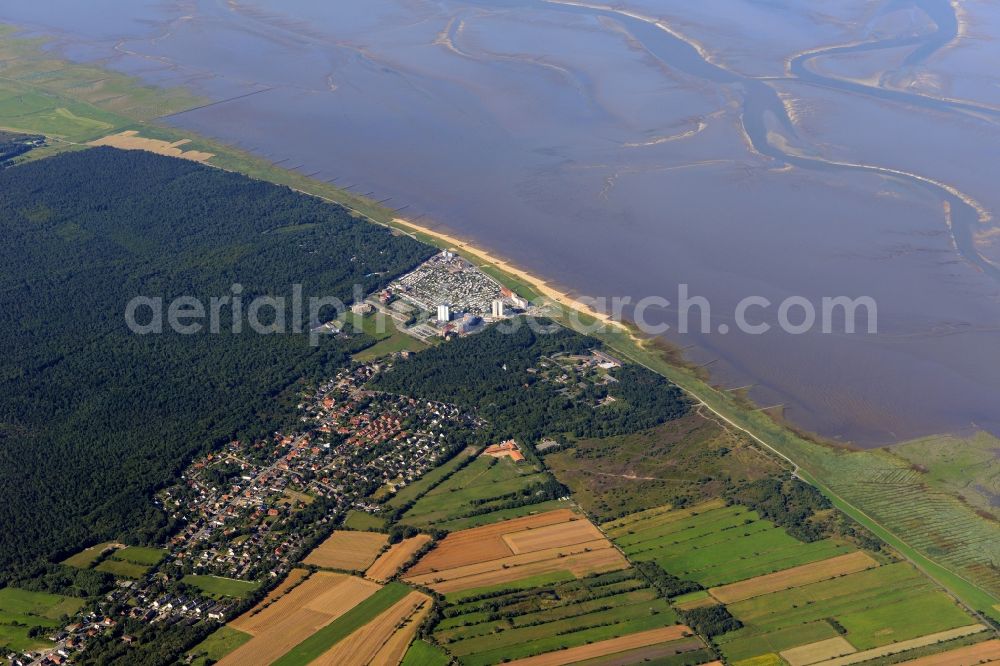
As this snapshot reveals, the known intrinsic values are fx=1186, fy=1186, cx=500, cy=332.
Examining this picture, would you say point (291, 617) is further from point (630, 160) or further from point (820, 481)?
point (630, 160)

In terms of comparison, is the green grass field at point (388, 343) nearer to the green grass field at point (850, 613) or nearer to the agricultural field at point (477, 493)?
the agricultural field at point (477, 493)

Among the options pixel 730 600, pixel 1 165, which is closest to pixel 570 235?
pixel 730 600

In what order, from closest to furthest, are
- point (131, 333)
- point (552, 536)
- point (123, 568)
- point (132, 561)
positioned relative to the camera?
1. point (123, 568)
2. point (132, 561)
3. point (552, 536)
4. point (131, 333)

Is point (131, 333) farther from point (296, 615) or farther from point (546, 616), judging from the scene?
point (546, 616)

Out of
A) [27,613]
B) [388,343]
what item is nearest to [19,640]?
[27,613]

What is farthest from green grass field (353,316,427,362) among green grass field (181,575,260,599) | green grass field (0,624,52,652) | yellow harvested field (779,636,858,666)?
yellow harvested field (779,636,858,666)
